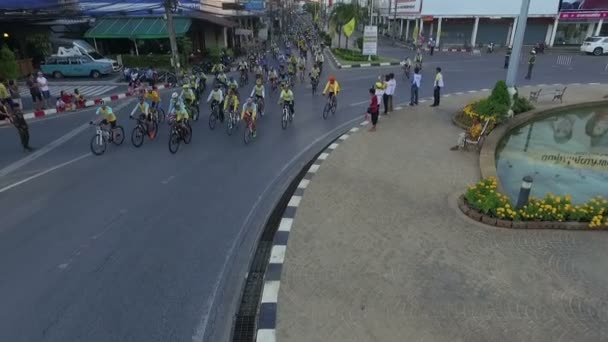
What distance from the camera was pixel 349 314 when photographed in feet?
16.7

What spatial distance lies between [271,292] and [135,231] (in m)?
3.21

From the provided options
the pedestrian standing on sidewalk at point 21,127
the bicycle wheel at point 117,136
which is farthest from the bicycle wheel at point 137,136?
the pedestrian standing on sidewalk at point 21,127

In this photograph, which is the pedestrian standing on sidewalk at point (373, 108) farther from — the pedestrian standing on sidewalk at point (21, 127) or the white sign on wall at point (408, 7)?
the white sign on wall at point (408, 7)

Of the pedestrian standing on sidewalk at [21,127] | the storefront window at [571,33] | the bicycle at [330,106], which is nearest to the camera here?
the pedestrian standing on sidewalk at [21,127]

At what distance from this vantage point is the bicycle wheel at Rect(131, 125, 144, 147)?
12023 mm

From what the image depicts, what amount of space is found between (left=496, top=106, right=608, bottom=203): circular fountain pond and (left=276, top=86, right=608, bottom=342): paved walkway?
6.25 feet

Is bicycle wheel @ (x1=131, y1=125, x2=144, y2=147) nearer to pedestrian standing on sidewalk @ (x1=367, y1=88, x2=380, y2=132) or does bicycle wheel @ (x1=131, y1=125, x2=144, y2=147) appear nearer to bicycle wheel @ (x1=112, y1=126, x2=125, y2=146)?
bicycle wheel @ (x1=112, y1=126, x2=125, y2=146)

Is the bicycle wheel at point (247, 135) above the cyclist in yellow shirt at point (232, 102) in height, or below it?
below

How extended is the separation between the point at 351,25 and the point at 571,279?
106 feet

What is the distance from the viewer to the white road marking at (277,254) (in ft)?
20.7

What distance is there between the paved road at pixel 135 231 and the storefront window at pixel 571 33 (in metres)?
45.5

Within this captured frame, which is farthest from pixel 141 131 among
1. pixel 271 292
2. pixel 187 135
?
pixel 271 292

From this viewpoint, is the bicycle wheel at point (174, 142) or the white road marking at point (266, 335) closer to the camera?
the white road marking at point (266, 335)

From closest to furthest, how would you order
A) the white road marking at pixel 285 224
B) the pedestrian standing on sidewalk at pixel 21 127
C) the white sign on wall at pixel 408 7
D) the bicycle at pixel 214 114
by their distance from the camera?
the white road marking at pixel 285 224
the pedestrian standing on sidewalk at pixel 21 127
the bicycle at pixel 214 114
the white sign on wall at pixel 408 7
